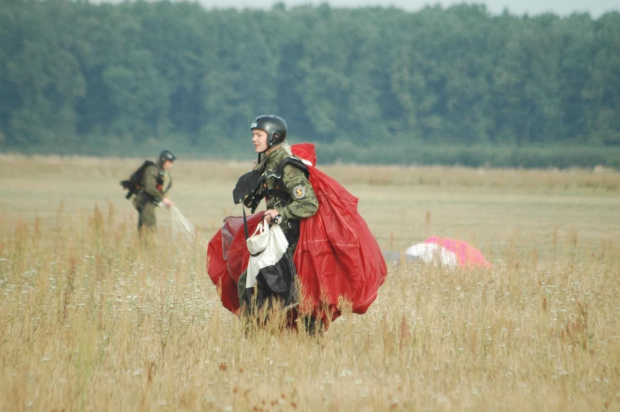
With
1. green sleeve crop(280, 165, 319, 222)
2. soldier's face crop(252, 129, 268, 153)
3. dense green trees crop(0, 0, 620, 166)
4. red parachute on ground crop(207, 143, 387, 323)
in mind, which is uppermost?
dense green trees crop(0, 0, 620, 166)

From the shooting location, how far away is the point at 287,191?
20.3ft

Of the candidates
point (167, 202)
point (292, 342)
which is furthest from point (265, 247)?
point (167, 202)

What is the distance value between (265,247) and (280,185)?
0.45 m

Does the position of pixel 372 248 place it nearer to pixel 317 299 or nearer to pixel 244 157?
pixel 317 299

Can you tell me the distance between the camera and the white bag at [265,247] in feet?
19.9

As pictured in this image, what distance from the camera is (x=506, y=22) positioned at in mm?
106625

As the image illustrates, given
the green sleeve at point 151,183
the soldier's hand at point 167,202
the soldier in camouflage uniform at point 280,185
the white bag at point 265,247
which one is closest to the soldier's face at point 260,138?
the soldier in camouflage uniform at point 280,185

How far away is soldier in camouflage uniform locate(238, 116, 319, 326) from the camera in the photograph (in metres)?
6.12

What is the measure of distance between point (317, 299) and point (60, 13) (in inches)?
3816

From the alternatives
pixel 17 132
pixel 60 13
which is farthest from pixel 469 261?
pixel 60 13

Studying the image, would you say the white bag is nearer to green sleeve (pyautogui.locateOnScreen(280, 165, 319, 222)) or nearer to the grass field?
green sleeve (pyautogui.locateOnScreen(280, 165, 319, 222))

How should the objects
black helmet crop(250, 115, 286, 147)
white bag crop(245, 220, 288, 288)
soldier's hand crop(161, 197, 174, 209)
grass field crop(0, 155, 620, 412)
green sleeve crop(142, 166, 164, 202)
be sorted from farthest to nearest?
1. green sleeve crop(142, 166, 164, 202)
2. soldier's hand crop(161, 197, 174, 209)
3. black helmet crop(250, 115, 286, 147)
4. white bag crop(245, 220, 288, 288)
5. grass field crop(0, 155, 620, 412)

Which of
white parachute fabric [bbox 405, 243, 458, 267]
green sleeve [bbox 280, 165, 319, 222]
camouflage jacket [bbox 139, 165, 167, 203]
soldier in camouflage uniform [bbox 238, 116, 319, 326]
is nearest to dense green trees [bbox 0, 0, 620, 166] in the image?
camouflage jacket [bbox 139, 165, 167, 203]

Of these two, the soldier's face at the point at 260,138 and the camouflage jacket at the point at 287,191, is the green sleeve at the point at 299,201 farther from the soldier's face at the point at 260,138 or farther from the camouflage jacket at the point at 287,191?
the soldier's face at the point at 260,138
